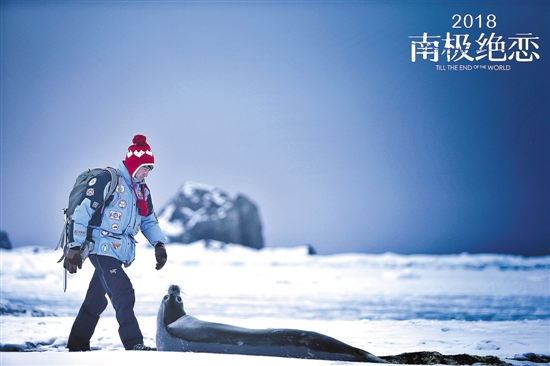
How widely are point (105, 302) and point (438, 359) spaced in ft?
6.37

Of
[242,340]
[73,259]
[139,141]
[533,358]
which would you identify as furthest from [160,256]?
[533,358]

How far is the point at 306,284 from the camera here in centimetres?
732

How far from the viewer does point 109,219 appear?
3254mm

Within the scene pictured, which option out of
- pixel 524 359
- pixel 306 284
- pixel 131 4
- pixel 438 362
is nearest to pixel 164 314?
pixel 438 362

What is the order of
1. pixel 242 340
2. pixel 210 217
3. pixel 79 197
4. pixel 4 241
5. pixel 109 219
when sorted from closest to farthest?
pixel 242 340 → pixel 79 197 → pixel 109 219 → pixel 4 241 → pixel 210 217

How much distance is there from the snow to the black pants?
0.42 ft

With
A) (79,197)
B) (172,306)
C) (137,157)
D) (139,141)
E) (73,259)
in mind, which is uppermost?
(139,141)

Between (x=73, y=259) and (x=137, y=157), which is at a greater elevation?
(x=137, y=157)

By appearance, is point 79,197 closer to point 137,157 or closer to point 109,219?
point 109,219

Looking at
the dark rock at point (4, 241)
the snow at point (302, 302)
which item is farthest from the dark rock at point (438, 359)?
the dark rock at point (4, 241)

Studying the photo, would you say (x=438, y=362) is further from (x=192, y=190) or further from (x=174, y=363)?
(x=192, y=190)

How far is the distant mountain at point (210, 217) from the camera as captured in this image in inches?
213

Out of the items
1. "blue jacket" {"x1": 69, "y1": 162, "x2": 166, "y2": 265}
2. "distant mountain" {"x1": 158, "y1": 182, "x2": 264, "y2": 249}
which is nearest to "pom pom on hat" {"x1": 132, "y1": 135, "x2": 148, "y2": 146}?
"blue jacket" {"x1": 69, "y1": 162, "x2": 166, "y2": 265}

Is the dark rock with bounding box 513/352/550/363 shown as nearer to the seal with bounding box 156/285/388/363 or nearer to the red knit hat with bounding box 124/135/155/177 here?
the seal with bounding box 156/285/388/363
